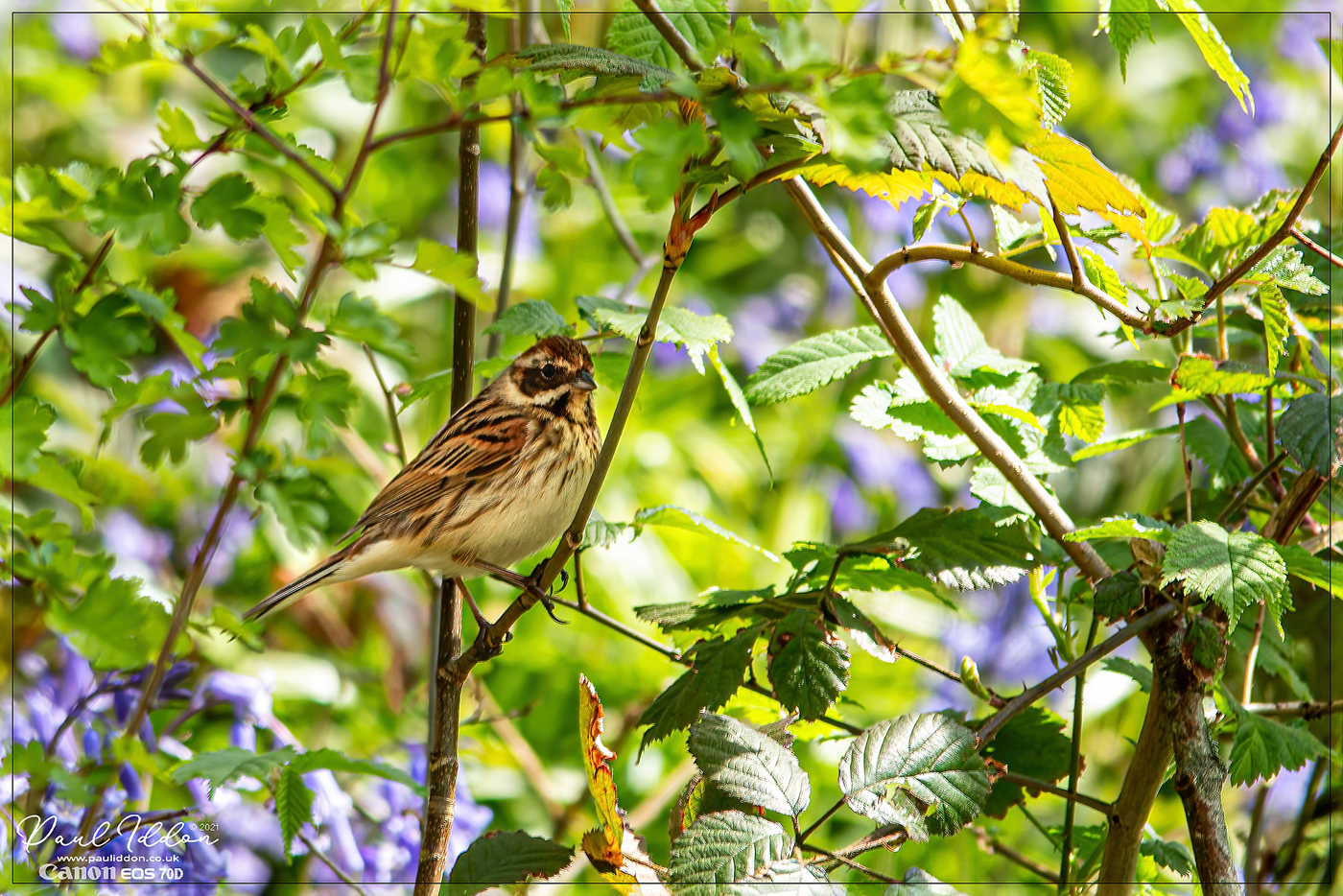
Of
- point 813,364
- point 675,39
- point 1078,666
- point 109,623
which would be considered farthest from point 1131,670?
point 109,623

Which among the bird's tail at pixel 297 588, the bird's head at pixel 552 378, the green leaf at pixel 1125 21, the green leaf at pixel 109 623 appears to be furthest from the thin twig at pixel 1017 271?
the bird's tail at pixel 297 588

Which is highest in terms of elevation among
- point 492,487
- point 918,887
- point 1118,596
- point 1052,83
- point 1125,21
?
point 492,487

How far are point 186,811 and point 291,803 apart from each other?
0.18m

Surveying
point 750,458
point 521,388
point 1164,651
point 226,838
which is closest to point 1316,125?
point 750,458

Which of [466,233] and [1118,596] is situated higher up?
[466,233]

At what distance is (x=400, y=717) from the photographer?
9.04 feet

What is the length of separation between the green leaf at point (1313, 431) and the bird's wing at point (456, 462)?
1.57m

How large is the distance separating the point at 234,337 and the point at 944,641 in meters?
2.93

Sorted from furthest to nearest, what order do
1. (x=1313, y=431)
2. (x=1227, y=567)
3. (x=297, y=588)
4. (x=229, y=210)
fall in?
1. (x=297, y=588)
2. (x=1313, y=431)
3. (x=1227, y=567)
4. (x=229, y=210)

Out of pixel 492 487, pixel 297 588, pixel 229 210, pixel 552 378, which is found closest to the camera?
pixel 229 210

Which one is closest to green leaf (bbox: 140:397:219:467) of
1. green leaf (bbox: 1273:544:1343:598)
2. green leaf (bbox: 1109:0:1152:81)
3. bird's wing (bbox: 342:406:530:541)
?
green leaf (bbox: 1109:0:1152:81)

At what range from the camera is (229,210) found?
99cm

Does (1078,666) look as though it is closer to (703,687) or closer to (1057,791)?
(1057,791)

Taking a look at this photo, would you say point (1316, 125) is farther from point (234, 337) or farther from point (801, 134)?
point (234, 337)
